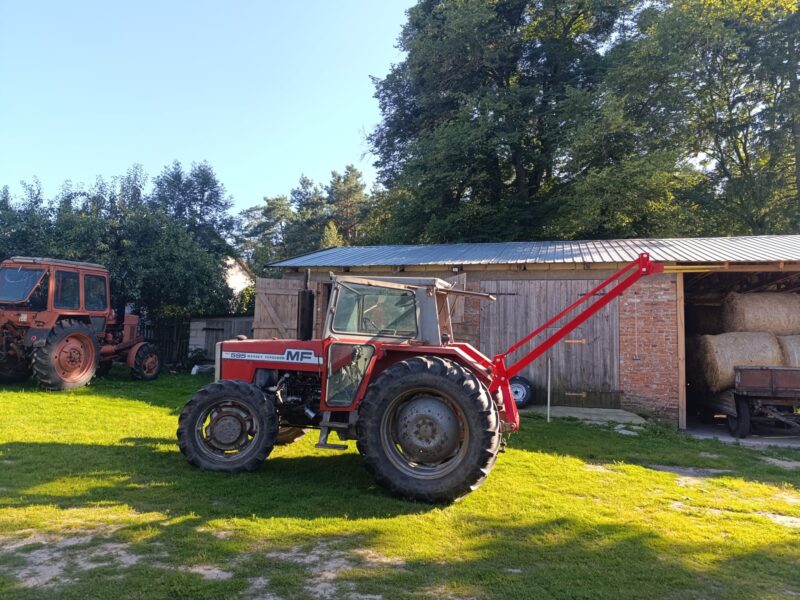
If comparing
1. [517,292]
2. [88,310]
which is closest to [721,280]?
[517,292]

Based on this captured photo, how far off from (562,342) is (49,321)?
10190 millimetres

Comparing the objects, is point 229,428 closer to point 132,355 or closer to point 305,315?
point 305,315

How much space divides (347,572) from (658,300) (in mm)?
8559

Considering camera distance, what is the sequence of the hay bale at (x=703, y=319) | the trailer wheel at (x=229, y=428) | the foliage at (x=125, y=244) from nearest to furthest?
the trailer wheel at (x=229, y=428)
the hay bale at (x=703, y=319)
the foliage at (x=125, y=244)

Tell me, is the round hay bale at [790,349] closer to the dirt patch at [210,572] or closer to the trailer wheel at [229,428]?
the trailer wheel at [229,428]

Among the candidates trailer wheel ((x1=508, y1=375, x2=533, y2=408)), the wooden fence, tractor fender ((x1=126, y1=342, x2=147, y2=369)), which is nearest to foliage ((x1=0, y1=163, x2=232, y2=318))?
the wooden fence

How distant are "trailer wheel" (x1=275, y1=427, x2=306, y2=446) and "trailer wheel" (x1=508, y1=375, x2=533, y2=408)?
5.21 meters

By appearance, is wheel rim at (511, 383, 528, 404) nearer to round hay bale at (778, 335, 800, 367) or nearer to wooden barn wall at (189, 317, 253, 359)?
round hay bale at (778, 335, 800, 367)

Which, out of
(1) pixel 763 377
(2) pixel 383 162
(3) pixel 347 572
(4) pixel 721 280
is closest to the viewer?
(3) pixel 347 572

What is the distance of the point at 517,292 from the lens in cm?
→ 1063

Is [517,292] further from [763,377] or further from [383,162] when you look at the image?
[383,162]

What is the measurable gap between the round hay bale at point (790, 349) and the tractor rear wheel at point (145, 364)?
A: 13.3m

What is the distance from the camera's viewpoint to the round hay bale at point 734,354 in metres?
9.04

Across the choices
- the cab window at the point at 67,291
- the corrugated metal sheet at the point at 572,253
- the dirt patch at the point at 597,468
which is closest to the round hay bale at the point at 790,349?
the corrugated metal sheet at the point at 572,253
